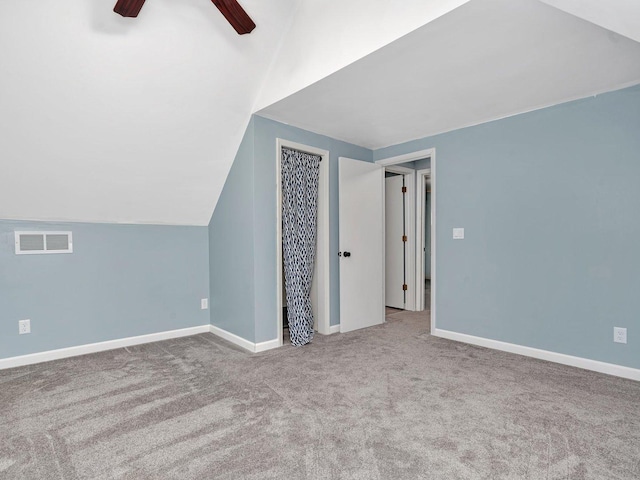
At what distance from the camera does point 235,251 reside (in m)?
3.62

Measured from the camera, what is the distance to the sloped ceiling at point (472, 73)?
1.93 m

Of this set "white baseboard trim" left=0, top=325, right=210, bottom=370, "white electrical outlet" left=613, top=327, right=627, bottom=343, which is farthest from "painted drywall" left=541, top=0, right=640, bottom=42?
"white baseboard trim" left=0, top=325, right=210, bottom=370

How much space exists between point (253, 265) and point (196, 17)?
6.72 feet

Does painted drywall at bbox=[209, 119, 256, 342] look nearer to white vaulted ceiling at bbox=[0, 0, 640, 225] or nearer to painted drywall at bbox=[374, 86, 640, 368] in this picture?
white vaulted ceiling at bbox=[0, 0, 640, 225]

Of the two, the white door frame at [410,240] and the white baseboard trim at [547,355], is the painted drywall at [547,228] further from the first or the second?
the white door frame at [410,240]

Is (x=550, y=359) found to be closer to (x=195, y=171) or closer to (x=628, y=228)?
(x=628, y=228)

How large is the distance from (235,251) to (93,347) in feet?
5.42

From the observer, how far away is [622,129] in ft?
8.89

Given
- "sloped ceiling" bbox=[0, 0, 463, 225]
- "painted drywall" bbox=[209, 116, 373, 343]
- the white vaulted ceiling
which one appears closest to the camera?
the white vaulted ceiling

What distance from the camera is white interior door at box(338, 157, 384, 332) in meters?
4.02

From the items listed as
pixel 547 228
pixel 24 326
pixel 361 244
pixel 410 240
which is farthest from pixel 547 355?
pixel 24 326

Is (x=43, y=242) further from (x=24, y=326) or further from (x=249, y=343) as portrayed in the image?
(x=249, y=343)

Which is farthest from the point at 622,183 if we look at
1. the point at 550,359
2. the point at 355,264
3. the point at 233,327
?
the point at 233,327

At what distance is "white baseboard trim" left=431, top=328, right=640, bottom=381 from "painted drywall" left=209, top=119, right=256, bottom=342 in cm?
214
